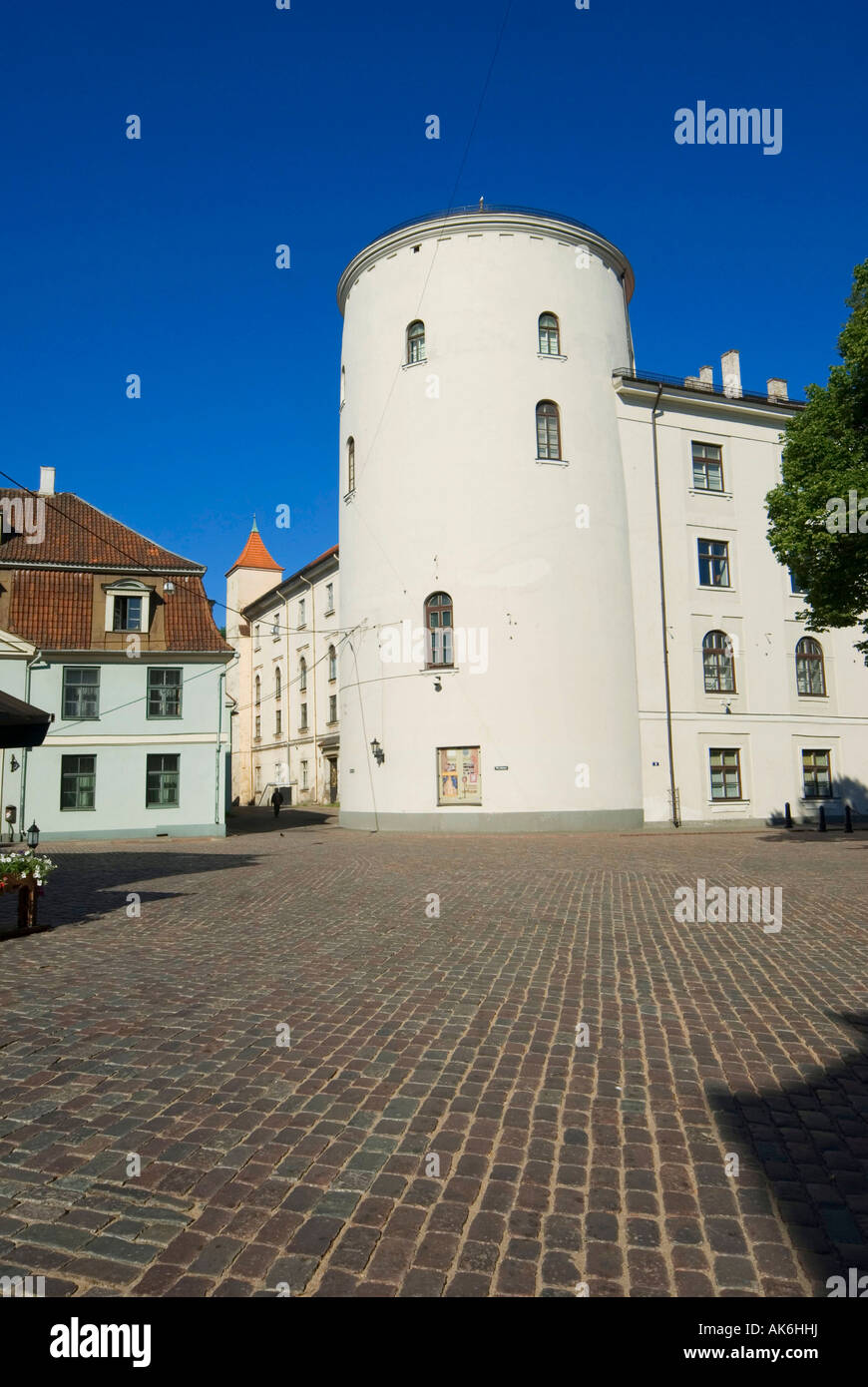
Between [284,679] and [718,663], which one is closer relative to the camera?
[718,663]

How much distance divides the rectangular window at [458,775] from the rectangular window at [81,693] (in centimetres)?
1138

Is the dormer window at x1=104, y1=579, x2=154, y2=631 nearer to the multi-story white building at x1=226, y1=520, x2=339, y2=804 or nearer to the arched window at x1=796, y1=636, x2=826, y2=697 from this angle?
the multi-story white building at x1=226, y1=520, x2=339, y2=804

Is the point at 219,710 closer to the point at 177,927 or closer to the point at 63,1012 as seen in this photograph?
the point at 177,927

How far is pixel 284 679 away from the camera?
177 feet

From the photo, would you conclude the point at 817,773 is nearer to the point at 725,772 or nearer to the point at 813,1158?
the point at 725,772

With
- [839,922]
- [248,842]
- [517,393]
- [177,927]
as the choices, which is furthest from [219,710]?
[839,922]

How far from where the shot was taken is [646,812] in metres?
29.7

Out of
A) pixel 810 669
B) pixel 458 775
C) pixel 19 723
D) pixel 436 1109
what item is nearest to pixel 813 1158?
pixel 436 1109

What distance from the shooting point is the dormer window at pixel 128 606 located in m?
27.5

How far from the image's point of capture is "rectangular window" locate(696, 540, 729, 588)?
32156mm

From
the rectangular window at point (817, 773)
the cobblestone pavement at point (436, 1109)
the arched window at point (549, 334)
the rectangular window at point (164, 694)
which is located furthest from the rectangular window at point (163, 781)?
the rectangular window at point (817, 773)

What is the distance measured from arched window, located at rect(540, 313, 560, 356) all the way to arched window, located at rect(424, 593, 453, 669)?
9849mm

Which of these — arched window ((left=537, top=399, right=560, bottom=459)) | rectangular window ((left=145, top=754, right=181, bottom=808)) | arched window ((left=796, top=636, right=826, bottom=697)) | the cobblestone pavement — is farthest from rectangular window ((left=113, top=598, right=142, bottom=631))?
arched window ((left=796, top=636, right=826, bottom=697))

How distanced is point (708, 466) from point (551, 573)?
368 inches
